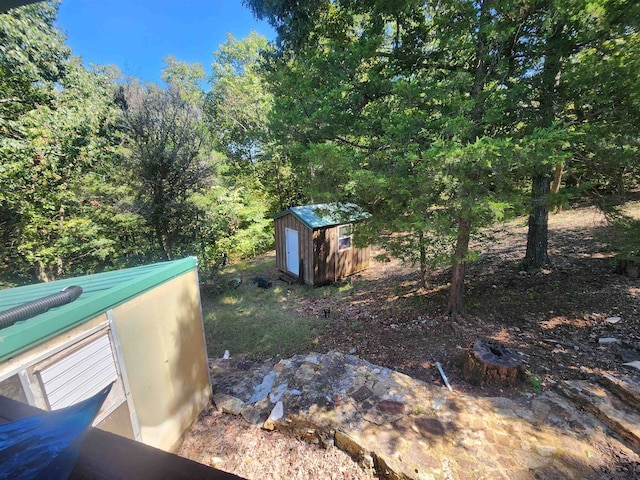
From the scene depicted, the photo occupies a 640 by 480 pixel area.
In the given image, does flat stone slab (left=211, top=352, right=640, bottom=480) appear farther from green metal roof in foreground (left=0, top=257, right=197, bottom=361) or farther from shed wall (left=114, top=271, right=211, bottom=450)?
green metal roof in foreground (left=0, top=257, right=197, bottom=361)

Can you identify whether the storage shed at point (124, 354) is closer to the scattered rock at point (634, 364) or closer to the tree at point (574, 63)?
the tree at point (574, 63)

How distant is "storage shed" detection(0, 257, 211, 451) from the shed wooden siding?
5336 mm

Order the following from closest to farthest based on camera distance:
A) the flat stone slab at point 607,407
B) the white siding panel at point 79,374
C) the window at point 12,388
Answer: the window at point 12,388 → the white siding panel at point 79,374 → the flat stone slab at point 607,407

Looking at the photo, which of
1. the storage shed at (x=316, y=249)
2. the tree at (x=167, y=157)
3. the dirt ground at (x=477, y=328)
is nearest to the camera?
the dirt ground at (x=477, y=328)

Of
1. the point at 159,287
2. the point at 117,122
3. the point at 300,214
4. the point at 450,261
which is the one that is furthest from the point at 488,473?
the point at 117,122

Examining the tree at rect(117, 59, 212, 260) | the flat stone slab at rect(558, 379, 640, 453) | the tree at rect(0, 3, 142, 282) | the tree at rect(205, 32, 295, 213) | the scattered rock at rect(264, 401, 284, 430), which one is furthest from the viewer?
the tree at rect(205, 32, 295, 213)

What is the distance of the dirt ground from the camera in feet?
9.32

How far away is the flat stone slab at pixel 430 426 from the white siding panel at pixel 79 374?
1746 mm

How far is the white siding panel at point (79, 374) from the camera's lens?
198 centimetres

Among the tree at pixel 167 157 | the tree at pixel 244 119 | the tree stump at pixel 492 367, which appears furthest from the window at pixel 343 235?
the tree at pixel 244 119

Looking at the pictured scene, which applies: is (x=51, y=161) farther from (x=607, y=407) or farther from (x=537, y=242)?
(x=537, y=242)

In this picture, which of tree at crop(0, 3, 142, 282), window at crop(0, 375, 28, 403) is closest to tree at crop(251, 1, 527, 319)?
window at crop(0, 375, 28, 403)

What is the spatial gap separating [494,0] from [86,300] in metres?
5.71

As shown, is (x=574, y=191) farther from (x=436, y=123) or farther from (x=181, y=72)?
(x=181, y=72)
